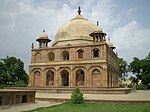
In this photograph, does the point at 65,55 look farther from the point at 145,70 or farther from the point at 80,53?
the point at 145,70

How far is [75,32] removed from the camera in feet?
114

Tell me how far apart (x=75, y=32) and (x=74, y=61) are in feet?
20.6

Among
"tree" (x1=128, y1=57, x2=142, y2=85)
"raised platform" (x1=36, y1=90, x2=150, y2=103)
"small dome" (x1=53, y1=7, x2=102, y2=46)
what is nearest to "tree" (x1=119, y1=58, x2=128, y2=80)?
"tree" (x1=128, y1=57, x2=142, y2=85)

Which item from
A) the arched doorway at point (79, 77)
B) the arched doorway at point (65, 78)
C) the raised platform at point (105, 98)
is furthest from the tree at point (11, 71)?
the raised platform at point (105, 98)

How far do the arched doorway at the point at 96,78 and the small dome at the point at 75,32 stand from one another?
6350 mm

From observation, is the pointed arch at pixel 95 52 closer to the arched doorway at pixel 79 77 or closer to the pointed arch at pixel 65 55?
the arched doorway at pixel 79 77

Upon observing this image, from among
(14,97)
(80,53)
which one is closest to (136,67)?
(80,53)

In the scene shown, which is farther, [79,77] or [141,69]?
[141,69]

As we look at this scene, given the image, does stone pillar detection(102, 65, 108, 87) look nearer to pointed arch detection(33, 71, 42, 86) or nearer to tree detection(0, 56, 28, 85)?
pointed arch detection(33, 71, 42, 86)

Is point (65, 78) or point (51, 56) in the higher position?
point (51, 56)

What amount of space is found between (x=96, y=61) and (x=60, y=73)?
18.4ft

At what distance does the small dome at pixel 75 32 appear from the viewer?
33.8m

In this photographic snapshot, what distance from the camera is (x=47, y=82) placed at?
3231 centimetres

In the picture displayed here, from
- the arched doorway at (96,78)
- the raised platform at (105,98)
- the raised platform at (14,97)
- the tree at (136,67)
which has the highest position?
the tree at (136,67)
